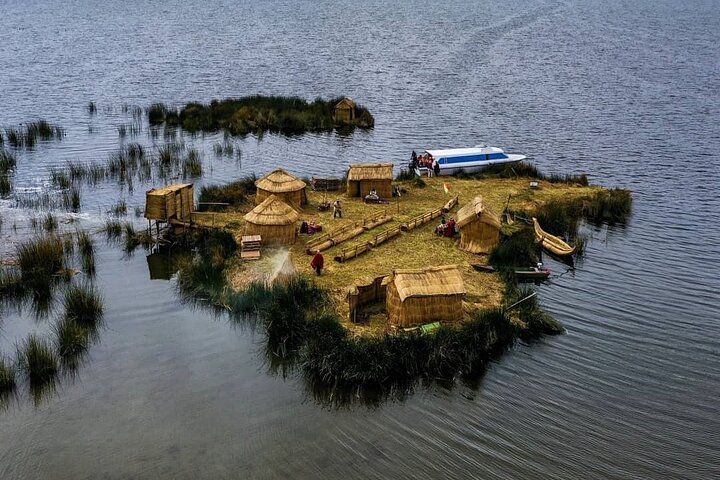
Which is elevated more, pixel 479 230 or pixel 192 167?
pixel 479 230

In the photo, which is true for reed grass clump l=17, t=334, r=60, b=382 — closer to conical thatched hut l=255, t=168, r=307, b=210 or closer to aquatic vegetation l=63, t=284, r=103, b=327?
aquatic vegetation l=63, t=284, r=103, b=327

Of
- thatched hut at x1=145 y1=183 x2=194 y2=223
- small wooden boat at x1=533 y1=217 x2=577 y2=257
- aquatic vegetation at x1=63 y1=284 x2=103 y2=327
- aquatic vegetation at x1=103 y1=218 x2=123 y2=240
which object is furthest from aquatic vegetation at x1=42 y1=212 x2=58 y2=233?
small wooden boat at x1=533 y1=217 x2=577 y2=257

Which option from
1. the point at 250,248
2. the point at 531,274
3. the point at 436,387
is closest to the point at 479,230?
the point at 531,274

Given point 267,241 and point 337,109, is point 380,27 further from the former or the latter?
point 267,241

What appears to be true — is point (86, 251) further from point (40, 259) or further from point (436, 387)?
point (436, 387)

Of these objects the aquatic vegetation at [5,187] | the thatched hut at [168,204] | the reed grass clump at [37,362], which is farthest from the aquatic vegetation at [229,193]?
the reed grass clump at [37,362]

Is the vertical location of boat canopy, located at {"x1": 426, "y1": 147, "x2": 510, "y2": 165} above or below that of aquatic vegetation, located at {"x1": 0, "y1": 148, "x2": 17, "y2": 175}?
above

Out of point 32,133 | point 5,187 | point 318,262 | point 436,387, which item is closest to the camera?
point 436,387
